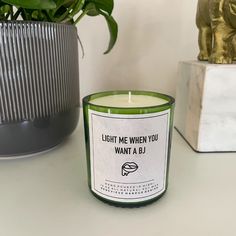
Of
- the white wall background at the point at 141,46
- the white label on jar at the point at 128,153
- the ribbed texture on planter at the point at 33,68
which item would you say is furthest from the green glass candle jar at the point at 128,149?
the white wall background at the point at 141,46

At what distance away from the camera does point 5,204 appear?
25 centimetres

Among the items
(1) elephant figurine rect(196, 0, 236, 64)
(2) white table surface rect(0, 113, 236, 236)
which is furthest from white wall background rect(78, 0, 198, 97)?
(2) white table surface rect(0, 113, 236, 236)

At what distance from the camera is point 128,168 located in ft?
0.73

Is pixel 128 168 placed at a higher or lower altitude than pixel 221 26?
lower

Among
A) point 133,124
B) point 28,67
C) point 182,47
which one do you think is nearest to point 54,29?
point 28,67

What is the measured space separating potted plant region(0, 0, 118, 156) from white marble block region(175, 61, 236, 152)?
14cm

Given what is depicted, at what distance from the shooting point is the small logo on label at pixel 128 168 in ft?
0.73

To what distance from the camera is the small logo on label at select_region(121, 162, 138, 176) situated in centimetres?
22

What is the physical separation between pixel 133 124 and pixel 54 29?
17cm

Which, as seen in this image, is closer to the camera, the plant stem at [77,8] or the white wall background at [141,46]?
the plant stem at [77,8]

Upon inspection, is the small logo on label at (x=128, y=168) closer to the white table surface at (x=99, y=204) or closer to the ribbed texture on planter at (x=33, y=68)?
the white table surface at (x=99, y=204)

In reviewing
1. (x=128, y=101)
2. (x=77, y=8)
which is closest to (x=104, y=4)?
(x=77, y=8)

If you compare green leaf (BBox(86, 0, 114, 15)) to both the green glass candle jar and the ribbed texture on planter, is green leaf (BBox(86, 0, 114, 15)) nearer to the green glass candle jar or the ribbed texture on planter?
the ribbed texture on planter

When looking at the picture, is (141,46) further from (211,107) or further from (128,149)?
(128,149)
